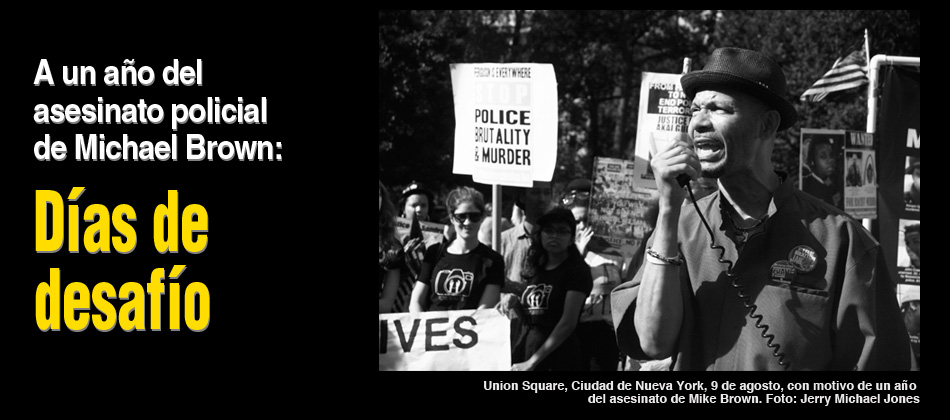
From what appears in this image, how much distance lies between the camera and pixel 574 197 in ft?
29.4

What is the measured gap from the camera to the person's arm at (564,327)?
6.72 m

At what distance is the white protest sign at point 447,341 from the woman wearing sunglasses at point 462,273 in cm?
51

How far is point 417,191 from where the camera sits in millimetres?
9016

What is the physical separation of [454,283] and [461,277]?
55 millimetres

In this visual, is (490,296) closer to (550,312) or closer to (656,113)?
(550,312)

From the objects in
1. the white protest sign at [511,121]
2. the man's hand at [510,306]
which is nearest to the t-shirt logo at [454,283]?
the man's hand at [510,306]

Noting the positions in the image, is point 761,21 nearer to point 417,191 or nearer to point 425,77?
point 425,77

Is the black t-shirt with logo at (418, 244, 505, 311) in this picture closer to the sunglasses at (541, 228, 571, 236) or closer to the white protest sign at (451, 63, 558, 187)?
the sunglasses at (541, 228, 571, 236)

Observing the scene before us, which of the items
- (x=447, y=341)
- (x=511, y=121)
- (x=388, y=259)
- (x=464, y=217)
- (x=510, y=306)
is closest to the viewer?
(x=447, y=341)

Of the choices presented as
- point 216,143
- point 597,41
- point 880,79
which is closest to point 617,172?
Result: point 880,79

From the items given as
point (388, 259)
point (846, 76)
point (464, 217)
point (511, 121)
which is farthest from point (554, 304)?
point (846, 76)

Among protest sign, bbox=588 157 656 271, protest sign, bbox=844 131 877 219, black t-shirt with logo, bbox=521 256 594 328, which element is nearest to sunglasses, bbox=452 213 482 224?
black t-shirt with logo, bbox=521 256 594 328

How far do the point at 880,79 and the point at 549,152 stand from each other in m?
3.31

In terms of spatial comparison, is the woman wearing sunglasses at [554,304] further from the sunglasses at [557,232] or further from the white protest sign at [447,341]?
the white protest sign at [447,341]
